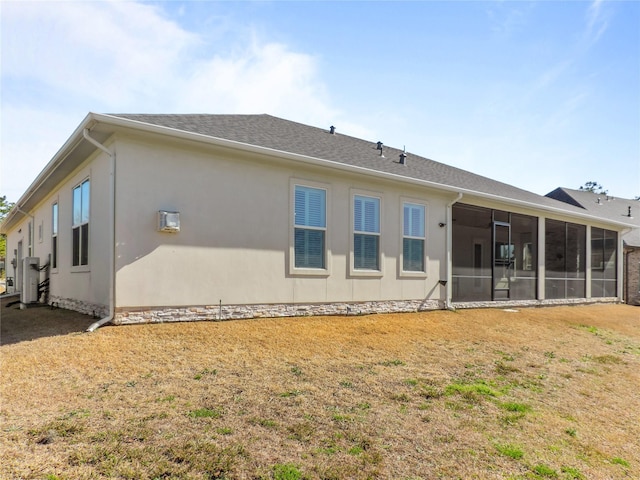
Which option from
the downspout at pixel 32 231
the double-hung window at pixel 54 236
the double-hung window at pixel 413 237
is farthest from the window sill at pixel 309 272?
the downspout at pixel 32 231

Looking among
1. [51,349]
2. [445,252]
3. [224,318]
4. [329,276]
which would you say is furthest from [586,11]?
[51,349]

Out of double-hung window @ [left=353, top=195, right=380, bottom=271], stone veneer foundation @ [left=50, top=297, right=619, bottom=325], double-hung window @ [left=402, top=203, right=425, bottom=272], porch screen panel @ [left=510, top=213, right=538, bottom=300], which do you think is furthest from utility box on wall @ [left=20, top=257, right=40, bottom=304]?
porch screen panel @ [left=510, top=213, right=538, bottom=300]

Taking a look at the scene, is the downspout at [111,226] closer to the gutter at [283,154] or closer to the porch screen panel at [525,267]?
the gutter at [283,154]

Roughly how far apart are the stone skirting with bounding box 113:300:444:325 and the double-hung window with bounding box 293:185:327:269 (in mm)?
936

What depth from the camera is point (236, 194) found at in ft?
24.0

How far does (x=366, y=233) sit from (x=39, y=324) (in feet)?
22.5

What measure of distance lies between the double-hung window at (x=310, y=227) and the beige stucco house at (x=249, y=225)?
0.03 meters

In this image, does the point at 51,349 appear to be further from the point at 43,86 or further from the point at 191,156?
the point at 43,86

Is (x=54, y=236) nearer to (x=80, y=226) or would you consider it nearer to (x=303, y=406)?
(x=80, y=226)

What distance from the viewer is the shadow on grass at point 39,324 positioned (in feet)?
20.2

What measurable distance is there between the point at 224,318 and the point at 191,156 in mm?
3007

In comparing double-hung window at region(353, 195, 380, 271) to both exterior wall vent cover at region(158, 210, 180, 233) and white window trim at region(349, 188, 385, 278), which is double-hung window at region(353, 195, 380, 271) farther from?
exterior wall vent cover at region(158, 210, 180, 233)

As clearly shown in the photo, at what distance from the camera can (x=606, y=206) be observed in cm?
2116

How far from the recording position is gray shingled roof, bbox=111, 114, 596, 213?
23.9 feet
